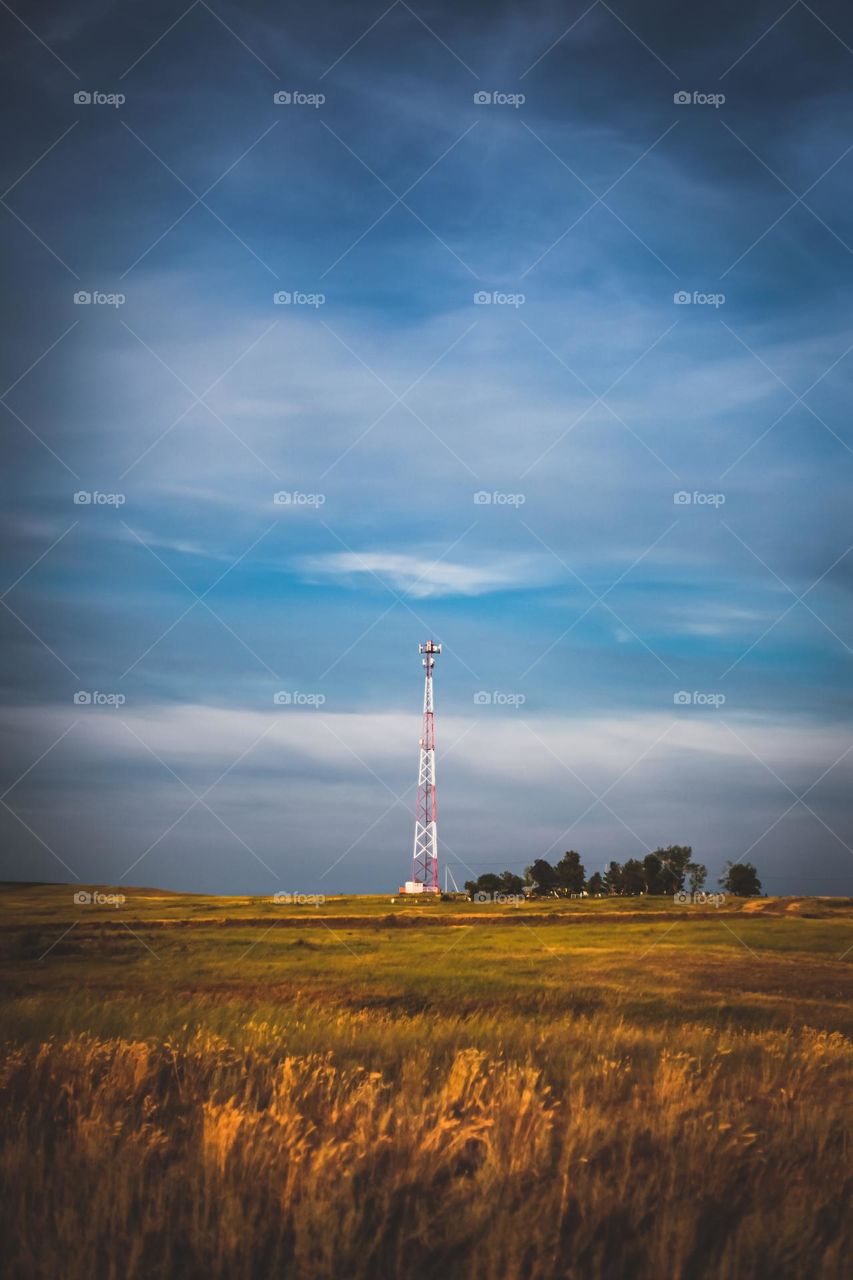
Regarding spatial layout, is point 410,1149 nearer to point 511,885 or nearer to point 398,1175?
point 398,1175

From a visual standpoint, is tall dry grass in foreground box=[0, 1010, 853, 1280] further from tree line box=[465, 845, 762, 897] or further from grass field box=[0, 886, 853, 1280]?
tree line box=[465, 845, 762, 897]

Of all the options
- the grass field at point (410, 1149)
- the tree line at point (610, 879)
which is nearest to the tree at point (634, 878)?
the tree line at point (610, 879)

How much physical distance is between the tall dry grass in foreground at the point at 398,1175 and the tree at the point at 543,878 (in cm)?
6741

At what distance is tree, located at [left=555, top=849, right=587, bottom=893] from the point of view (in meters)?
78.8

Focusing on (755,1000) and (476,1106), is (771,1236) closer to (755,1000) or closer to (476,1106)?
(476,1106)

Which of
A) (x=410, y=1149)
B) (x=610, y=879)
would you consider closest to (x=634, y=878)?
(x=610, y=879)

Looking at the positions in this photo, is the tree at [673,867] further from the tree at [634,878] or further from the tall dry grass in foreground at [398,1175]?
the tall dry grass in foreground at [398,1175]

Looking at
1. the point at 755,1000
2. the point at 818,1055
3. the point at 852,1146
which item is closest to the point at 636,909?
the point at 755,1000

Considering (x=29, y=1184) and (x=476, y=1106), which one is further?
(x=476, y=1106)

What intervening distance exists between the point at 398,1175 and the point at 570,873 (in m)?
73.6

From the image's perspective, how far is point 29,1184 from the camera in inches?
307

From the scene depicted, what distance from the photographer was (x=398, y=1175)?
26.1ft

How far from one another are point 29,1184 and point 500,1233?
359 cm

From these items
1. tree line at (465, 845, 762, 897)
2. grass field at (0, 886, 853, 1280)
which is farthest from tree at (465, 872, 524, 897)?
grass field at (0, 886, 853, 1280)
